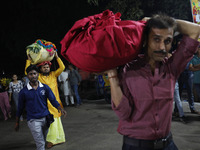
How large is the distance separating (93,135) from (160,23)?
4397 millimetres

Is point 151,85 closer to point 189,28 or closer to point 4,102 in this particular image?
point 189,28

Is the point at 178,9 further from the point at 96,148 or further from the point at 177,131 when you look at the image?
the point at 96,148

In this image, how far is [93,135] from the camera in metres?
5.47

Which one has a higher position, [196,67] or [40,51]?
[40,51]

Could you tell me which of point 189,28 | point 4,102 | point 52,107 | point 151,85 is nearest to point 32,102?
point 52,107

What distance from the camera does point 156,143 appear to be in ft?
5.47

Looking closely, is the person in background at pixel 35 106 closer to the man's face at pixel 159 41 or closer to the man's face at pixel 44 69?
the man's face at pixel 44 69

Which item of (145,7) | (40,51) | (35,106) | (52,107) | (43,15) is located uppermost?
(43,15)

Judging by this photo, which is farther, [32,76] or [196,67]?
[196,67]

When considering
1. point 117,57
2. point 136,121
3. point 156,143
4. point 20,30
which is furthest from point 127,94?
point 20,30

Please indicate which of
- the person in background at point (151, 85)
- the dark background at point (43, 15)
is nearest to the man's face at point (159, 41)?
the person in background at point (151, 85)

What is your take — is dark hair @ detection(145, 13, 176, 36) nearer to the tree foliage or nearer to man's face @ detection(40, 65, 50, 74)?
man's face @ detection(40, 65, 50, 74)

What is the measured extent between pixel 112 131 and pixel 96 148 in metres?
1.20

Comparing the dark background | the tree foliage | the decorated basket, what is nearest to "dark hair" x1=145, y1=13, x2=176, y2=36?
the decorated basket
